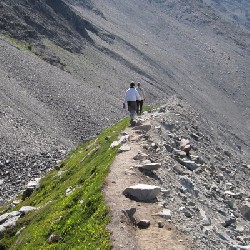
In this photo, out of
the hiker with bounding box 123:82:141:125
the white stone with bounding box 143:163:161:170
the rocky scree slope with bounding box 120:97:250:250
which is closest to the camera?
the rocky scree slope with bounding box 120:97:250:250

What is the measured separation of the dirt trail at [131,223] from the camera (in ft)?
50.2

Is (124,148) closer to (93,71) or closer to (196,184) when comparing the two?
(196,184)

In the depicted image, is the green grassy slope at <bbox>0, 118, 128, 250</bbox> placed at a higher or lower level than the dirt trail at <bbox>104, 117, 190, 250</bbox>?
lower

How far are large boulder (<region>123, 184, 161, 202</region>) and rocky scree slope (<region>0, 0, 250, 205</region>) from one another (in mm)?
18709

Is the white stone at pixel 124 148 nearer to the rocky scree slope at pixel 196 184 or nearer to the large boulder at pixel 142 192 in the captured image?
the rocky scree slope at pixel 196 184

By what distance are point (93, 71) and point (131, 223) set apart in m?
78.9

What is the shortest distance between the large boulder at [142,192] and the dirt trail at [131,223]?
330 millimetres

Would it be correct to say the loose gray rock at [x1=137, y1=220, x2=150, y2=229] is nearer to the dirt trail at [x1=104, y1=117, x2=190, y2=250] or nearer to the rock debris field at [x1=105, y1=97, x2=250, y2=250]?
the rock debris field at [x1=105, y1=97, x2=250, y2=250]

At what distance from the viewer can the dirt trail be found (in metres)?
15.3

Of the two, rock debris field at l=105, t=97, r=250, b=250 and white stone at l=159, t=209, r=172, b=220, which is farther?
white stone at l=159, t=209, r=172, b=220

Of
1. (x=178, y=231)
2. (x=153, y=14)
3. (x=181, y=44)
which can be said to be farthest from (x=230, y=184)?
(x=153, y=14)

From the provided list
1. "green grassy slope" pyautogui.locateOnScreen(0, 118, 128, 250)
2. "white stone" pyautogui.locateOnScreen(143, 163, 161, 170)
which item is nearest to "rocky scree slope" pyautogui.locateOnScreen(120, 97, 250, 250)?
"white stone" pyautogui.locateOnScreen(143, 163, 161, 170)

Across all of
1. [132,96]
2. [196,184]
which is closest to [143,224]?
[196,184]

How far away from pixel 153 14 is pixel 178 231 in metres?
180
